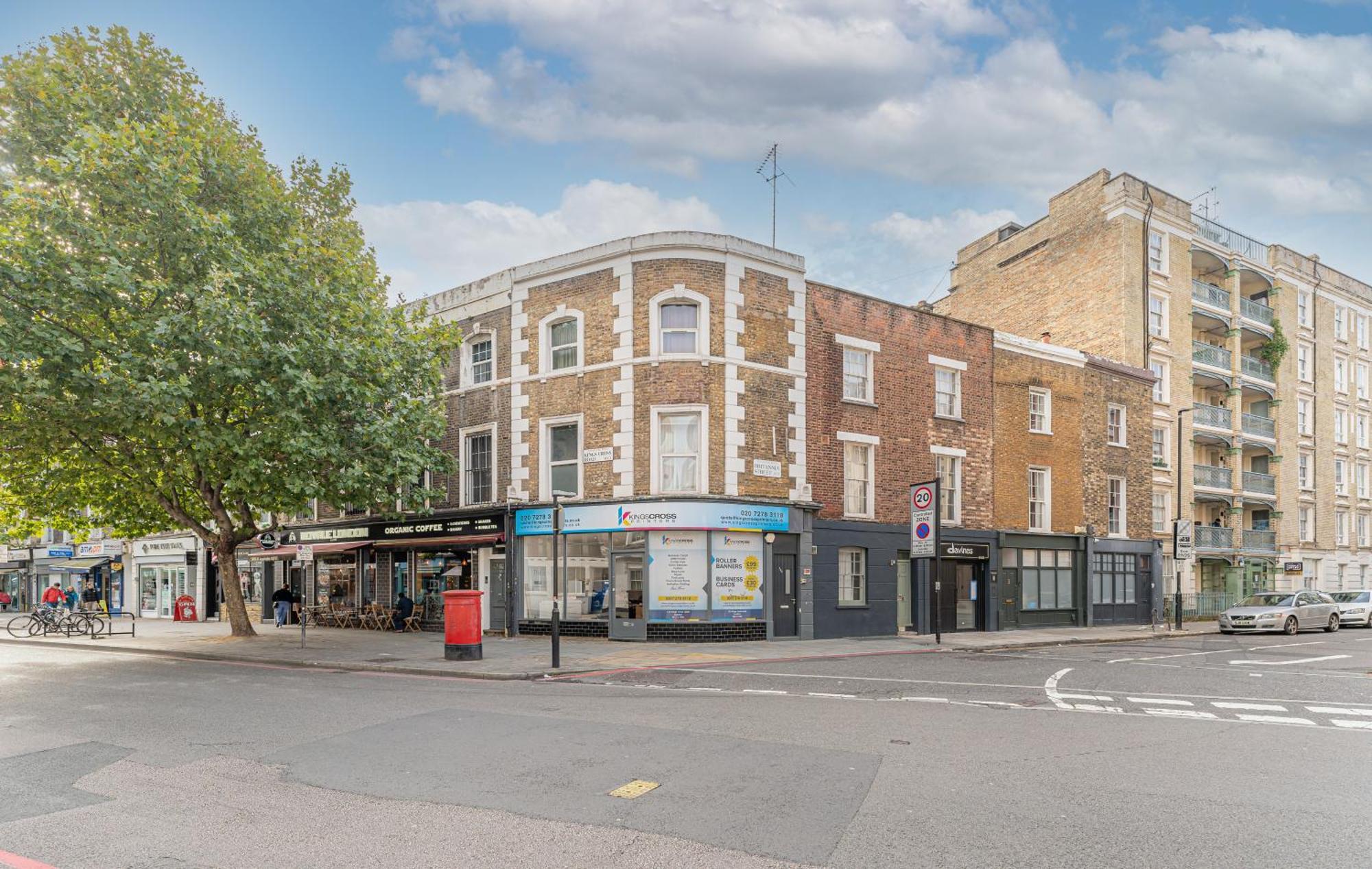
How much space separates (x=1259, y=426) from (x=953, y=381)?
2312cm

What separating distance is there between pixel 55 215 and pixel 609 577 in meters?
13.6

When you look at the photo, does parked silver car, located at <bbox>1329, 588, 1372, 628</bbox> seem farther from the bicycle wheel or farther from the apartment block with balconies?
the bicycle wheel

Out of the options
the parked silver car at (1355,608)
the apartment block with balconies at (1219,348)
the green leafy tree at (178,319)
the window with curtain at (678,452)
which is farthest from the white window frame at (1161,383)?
the green leafy tree at (178,319)

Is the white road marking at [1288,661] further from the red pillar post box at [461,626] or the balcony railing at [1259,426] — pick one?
the balcony railing at [1259,426]

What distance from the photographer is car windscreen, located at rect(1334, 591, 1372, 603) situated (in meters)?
31.8

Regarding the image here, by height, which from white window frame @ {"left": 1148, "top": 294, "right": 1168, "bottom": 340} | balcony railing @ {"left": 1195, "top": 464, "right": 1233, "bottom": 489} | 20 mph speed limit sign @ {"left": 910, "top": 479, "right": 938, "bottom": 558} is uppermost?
white window frame @ {"left": 1148, "top": 294, "right": 1168, "bottom": 340}

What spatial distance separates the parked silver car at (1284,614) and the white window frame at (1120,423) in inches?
257

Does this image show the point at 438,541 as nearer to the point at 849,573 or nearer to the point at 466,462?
the point at 466,462

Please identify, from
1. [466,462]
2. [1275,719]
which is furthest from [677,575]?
[1275,719]

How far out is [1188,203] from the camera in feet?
124

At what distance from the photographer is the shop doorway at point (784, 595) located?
72.2 ft

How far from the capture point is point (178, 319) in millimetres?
16859

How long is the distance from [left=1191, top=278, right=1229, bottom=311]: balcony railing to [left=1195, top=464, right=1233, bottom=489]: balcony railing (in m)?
7.22

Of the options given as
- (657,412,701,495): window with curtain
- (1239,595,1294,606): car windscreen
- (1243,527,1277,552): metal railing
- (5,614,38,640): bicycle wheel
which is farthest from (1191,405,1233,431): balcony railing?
(5,614,38,640): bicycle wheel
